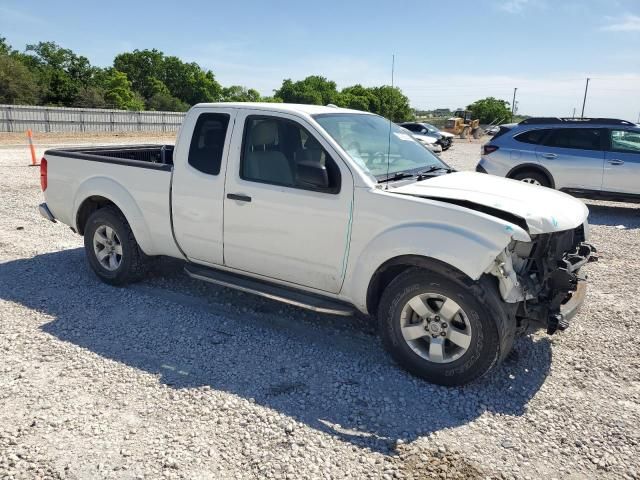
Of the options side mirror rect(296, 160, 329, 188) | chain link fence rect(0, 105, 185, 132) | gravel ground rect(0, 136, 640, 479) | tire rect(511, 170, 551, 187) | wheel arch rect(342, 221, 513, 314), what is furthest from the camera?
chain link fence rect(0, 105, 185, 132)

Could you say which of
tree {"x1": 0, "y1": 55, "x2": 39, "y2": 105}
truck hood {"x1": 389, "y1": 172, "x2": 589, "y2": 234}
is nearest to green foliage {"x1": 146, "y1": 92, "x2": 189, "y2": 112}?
tree {"x1": 0, "y1": 55, "x2": 39, "y2": 105}

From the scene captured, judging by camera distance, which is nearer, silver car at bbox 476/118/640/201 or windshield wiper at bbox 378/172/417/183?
windshield wiper at bbox 378/172/417/183

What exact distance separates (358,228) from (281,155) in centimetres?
100

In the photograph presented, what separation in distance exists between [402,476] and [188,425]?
4.36 ft

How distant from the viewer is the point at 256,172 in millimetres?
4477

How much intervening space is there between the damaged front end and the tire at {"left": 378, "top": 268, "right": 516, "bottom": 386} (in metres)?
0.13

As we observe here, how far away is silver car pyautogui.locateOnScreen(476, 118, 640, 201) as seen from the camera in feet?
33.0

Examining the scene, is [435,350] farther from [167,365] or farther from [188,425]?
[167,365]

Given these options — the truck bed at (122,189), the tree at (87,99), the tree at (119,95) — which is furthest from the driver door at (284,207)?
the tree at (119,95)

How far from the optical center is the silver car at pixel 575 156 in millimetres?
10070

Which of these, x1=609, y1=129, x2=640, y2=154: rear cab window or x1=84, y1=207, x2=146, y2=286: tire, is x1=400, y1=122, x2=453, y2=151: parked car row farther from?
x1=84, y1=207, x2=146, y2=286: tire

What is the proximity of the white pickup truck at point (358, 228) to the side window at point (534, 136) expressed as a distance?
6694mm

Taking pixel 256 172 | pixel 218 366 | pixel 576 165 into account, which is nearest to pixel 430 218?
pixel 256 172

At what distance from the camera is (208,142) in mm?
4770
